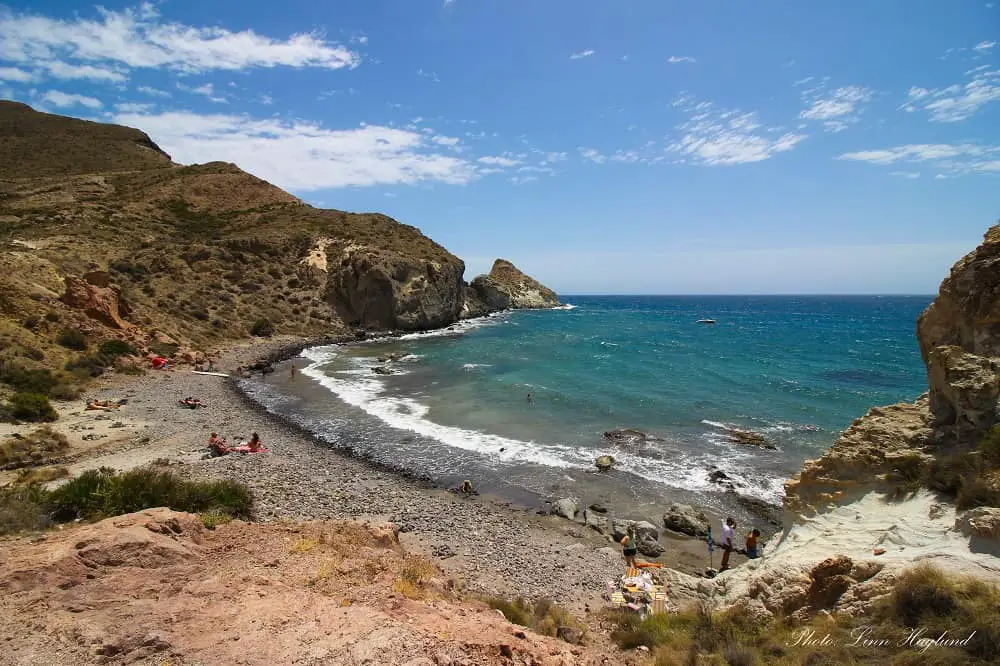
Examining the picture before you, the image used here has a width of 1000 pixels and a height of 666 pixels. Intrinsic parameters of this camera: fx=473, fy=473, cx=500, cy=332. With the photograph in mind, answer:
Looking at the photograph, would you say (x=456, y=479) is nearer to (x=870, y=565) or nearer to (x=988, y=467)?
(x=870, y=565)

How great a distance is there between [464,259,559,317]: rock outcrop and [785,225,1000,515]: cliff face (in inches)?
3238

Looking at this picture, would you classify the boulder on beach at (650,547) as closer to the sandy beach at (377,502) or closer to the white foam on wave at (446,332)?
the sandy beach at (377,502)

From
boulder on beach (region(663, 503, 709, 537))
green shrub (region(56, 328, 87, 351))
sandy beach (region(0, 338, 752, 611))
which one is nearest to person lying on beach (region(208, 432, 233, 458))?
sandy beach (region(0, 338, 752, 611))

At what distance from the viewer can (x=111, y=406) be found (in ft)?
67.7

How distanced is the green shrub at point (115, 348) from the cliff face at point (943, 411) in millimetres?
33325

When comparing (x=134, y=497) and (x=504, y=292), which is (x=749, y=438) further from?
(x=504, y=292)

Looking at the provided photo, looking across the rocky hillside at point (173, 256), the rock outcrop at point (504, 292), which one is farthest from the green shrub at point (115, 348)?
the rock outcrop at point (504, 292)

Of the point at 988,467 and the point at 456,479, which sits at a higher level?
the point at 988,467

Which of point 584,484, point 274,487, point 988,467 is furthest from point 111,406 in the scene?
point 988,467

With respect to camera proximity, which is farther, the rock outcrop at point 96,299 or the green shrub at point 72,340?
the rock outcrop at point 96,299

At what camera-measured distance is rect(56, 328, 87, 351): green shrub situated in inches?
990

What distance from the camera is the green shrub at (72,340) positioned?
25156mm

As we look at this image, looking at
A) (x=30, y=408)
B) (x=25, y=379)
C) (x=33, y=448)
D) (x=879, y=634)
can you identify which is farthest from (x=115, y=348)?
(x=879, y=634)

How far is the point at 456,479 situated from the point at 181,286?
4253 cm
